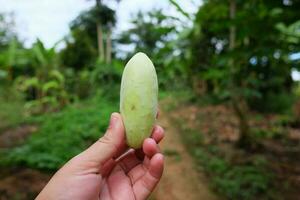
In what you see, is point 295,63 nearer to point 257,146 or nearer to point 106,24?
point 257,146

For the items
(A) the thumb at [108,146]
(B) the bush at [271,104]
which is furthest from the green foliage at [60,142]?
(B) the bush at [271,104]

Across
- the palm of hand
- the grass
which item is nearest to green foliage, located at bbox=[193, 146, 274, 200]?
the palm of hand

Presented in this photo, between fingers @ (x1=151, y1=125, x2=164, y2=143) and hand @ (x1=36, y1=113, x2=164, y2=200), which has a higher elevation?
fingers @ (x1=151, y1=125, x2=164, y2=143)

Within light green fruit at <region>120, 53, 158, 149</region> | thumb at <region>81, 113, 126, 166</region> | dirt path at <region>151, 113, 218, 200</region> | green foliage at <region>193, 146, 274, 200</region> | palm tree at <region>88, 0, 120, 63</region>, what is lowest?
dirt path at <region>151, 113, 218, 200</region>

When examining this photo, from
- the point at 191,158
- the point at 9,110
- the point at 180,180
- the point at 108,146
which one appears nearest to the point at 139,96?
the point at 108,146

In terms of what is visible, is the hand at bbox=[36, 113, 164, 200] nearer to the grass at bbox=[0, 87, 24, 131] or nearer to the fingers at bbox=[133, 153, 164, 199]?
the fingers at bbox=[133, 153, 164, 199]

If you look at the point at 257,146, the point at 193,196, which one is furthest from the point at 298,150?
the point at 193,196

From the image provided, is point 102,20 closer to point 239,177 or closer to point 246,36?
point 239,177
